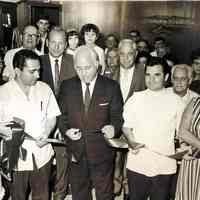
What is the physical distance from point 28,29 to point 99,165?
1.75 metres

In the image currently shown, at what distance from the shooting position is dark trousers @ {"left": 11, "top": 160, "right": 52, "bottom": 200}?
9.47 ft

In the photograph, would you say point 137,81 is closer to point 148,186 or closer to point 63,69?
point 63,69

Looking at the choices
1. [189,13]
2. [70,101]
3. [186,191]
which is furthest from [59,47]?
[189,13]

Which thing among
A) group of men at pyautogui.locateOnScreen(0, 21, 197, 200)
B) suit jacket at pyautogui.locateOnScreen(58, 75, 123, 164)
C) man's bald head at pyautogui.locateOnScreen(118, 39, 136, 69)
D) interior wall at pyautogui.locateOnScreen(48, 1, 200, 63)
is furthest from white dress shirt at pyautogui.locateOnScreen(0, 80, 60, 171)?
interior wall at pyautogui.locateOnScreen(48, 1, 200, 63)

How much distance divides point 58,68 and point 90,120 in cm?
91

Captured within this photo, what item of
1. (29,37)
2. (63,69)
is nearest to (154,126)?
(63,69)

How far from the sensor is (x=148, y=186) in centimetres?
281

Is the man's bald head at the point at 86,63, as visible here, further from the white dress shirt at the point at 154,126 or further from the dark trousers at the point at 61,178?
the dark trousers at the point at 61,178

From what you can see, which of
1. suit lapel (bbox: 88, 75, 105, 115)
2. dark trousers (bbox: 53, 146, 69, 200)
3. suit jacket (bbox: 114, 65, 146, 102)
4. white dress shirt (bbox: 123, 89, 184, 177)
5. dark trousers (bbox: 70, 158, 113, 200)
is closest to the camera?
white dress shirt (bbox: 123, 89, 184, 177)

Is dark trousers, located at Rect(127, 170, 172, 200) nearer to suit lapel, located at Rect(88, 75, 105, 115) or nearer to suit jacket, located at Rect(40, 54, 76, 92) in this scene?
suit lapel, located at Rect(88, 75, 105, 115)

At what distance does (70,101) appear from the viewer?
2855 millimetres

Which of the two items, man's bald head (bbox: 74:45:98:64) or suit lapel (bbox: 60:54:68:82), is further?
suit lapel (bbox: 60:54:68:82)

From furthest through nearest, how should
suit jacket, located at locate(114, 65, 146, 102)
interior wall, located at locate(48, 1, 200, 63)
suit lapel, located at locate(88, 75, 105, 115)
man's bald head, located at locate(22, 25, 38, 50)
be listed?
interior wall, located at locate(48, 1, 200, 63), man's bald head, located at locate(22, 25, 38, 50), suit jacket, located at locate(114, 65, 146, 102), suit lapel, located at locate(88, 75, 105, 115)

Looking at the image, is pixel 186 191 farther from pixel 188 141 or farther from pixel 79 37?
pixel 79 37
